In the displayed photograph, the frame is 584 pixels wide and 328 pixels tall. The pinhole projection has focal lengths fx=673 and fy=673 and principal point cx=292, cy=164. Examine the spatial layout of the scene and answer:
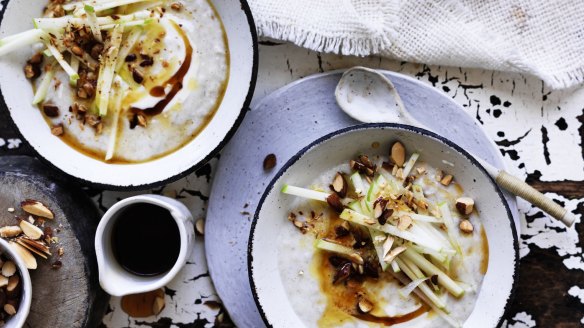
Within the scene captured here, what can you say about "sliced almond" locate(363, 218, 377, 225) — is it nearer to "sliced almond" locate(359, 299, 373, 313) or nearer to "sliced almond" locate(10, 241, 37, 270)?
"sliced almond" locate(359, 299, 373, 313)

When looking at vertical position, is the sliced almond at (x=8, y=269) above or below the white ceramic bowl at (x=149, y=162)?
below

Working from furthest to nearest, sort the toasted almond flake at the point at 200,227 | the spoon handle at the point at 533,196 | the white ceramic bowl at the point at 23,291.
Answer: the toasted almond flake at the point at 200,227 → the spoon handle at the point at 533,196 → the white ceramic bowl at the point at 23,291

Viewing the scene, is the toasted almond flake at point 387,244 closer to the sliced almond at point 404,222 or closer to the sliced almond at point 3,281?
the sliced almond at point 404,222

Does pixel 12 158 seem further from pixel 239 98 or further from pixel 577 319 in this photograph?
pixel 577 319

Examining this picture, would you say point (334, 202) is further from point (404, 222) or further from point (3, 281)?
point (3, 281)

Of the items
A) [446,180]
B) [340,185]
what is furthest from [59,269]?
[446,180]

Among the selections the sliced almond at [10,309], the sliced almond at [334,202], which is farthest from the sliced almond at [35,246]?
the sliced almond at [334,202]

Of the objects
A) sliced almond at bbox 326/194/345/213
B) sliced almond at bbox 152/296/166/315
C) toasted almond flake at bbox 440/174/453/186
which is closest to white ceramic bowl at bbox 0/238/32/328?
sliced almond at bbox 152/296/166/315
